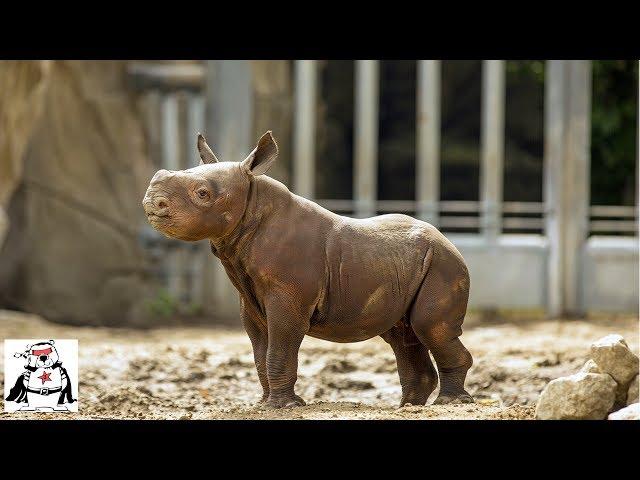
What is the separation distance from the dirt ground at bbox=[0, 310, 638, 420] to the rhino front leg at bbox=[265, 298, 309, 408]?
0.52 ft

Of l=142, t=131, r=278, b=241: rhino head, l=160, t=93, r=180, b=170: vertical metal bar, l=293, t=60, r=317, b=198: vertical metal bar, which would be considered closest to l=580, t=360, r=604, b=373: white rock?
l=142, t=131, r=278, b=241: rhino head

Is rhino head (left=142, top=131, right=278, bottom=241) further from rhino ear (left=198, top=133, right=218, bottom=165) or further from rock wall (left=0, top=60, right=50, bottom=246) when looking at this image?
rock wall (left=0, top=60, right=50, bottom=246)

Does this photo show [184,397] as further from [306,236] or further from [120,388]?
[306,236]

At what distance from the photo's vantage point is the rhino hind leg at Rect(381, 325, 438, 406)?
7.70 m

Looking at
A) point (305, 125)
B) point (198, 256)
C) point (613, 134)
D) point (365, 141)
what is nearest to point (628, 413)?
point (365, 141)

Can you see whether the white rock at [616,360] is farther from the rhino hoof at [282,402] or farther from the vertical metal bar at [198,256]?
the vertical metal bar at [198,256]

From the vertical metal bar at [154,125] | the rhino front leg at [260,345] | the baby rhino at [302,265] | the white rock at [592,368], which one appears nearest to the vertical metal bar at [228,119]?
the vertical metal bar at [154,125]

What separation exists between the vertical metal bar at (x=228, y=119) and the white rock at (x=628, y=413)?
8614 mm

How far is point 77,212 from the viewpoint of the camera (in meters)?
16.7

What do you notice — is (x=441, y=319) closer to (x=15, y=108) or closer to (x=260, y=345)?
(x=260, y=345)

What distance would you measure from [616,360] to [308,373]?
3.90 metres

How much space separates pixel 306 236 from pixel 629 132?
1146 centimetres

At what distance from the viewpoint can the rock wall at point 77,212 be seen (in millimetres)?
16672

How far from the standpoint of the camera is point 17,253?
16828 mm
